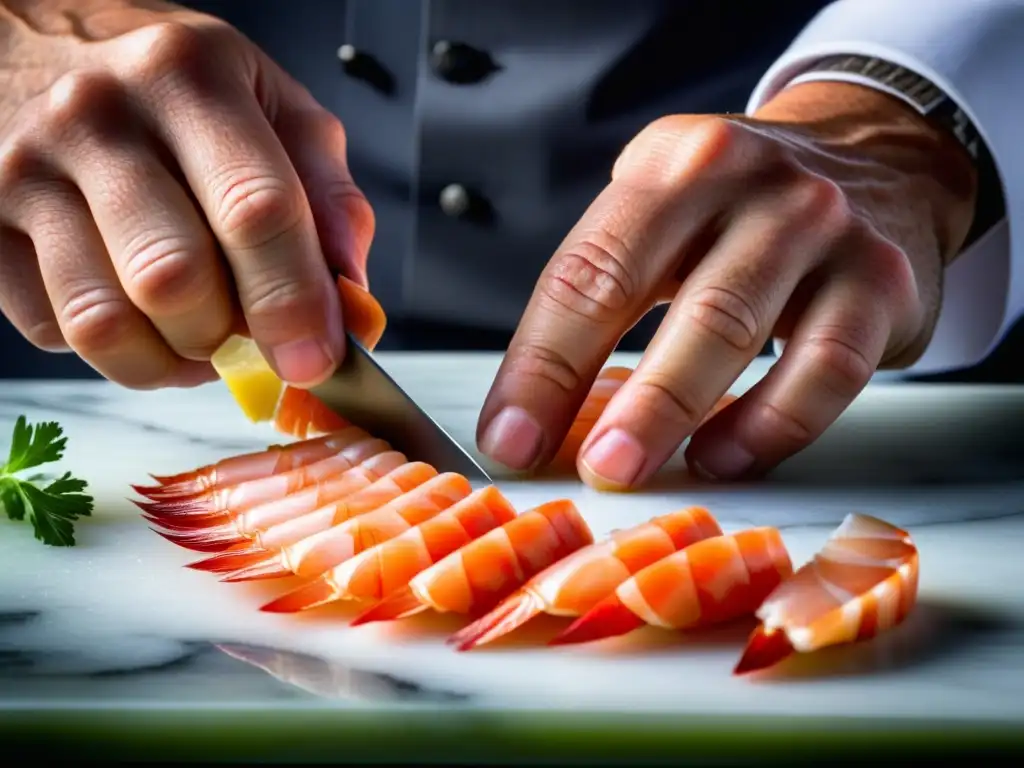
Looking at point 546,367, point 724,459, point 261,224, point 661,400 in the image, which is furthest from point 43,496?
point 724,459

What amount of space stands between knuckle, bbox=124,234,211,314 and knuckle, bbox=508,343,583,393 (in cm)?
39

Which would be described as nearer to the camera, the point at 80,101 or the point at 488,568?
the point at 488,568

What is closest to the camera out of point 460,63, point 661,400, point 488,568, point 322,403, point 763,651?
point 763,651

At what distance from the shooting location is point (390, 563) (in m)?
1.13

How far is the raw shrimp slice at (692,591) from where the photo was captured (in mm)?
1045

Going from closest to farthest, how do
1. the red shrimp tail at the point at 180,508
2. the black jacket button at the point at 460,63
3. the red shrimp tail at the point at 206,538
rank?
the red shrimp tail at the point at 206,538
the red shrimp tail at the point at 180,508
the black jacket button at the point at 460,63

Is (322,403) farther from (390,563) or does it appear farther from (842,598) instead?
(842,598)

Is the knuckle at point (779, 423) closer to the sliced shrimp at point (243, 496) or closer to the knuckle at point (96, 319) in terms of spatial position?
the sliced shrimp at point (243, 496)

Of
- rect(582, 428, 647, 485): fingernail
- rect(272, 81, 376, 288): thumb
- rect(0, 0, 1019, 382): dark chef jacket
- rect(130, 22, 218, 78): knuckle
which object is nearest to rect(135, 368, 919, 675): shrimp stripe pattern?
rect(582, 428, 647, 485): fingernail

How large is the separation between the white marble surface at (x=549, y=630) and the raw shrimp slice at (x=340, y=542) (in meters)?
0.02

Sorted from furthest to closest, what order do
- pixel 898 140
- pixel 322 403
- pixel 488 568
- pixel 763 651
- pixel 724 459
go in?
1. pixel 898 140
2. pixel 322 403
3. pixel 724 459
4. pixel 488 568
5. pixel 763 651

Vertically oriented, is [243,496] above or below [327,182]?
below

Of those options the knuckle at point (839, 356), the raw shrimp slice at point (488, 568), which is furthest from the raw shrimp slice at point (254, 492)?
the knuckle at point (839, 356)

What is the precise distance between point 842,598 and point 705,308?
542 mm
